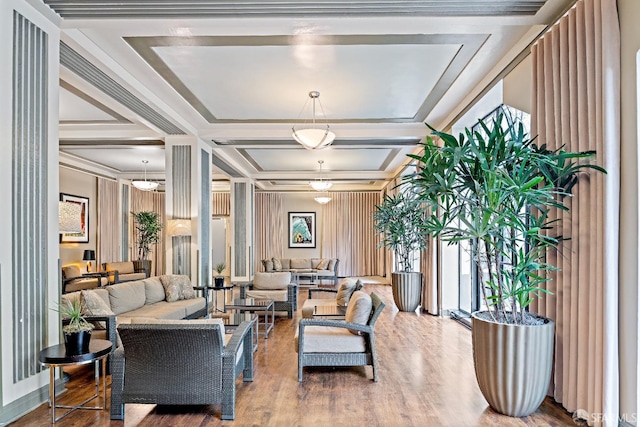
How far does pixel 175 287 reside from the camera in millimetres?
6414

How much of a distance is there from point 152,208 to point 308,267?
18.9 ft

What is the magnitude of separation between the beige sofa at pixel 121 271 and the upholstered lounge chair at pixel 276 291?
4.14m

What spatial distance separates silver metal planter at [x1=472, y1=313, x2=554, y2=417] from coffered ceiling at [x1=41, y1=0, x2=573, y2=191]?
2.55m

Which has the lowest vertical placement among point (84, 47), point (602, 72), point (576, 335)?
point (576, 335)

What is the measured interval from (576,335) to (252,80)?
13.9ft

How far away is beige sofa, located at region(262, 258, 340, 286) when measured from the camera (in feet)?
41.6

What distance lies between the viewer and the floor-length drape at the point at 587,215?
2.74 metres

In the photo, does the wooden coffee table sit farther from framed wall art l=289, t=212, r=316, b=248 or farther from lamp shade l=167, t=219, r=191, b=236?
framed wall art l=289, t=212, r=316, b=248

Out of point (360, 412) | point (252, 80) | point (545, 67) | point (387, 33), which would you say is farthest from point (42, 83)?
point (545, 67)

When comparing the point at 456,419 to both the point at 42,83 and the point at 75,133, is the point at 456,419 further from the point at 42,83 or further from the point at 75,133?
the point at 75,133

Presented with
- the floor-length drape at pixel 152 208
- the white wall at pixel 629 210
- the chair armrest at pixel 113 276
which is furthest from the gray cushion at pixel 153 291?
the floor-length drape at pixel 152 208

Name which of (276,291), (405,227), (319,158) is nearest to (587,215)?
(405,227)

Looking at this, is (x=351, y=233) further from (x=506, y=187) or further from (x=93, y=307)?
(x=506, y=187)

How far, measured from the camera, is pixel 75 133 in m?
7.34
